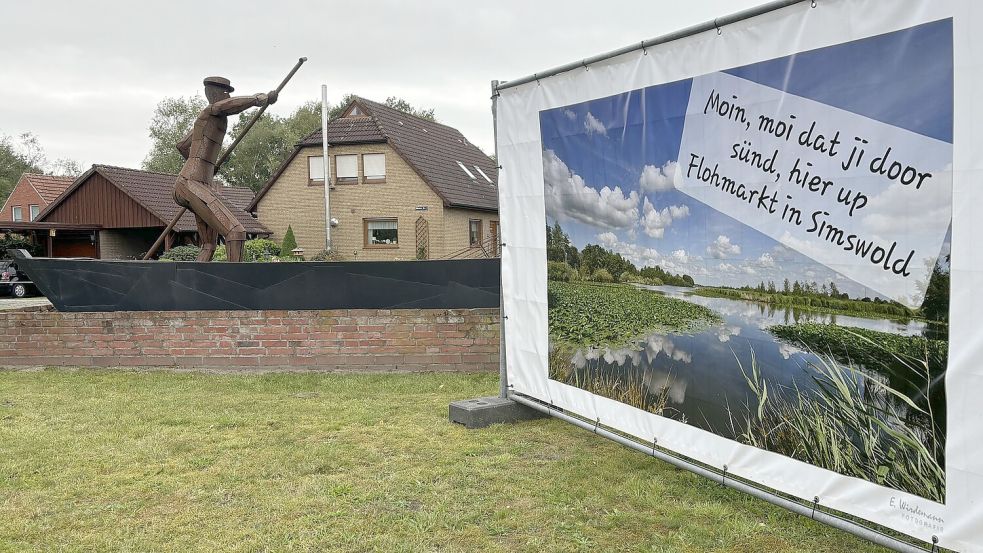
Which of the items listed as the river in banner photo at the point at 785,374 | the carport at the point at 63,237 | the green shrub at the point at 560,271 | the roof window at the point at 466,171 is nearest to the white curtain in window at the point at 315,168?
the roof window at the point at 466,171

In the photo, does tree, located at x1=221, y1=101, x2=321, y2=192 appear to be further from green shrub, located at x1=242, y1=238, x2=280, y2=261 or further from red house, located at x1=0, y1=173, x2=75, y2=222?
green shrub, located at x1=242, y1=238, x2=280, y2=261

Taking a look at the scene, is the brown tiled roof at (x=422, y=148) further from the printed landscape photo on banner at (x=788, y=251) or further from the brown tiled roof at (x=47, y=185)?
the brown tiled roof at (x=47, y=185)

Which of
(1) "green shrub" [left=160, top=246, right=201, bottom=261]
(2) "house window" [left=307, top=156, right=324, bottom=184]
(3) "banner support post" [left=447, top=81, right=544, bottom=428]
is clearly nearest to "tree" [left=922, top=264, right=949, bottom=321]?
(3) "banner support post" [left=447, top=81, right=544, bottom=428]

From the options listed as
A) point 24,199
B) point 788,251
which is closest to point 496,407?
point 788,251

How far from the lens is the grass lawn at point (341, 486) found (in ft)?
12.6

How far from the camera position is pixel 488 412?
6.11m

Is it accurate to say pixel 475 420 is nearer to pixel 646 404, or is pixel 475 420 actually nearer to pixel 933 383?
pixel 646 404

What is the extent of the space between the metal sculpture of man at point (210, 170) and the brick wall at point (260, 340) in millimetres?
1741

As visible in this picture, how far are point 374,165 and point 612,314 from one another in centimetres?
2275

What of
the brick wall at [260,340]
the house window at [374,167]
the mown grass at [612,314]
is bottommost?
the brick wall at [260,340]

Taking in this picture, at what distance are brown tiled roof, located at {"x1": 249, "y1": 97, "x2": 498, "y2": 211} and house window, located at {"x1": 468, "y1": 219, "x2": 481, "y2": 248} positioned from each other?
2.34 ft

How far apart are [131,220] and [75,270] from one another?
89.2 ft

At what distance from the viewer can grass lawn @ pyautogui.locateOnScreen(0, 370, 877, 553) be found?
385 centimetres

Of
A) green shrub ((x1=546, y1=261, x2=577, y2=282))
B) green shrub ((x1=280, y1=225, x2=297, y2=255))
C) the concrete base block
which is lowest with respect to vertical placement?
the concrete base block
